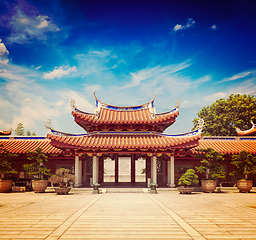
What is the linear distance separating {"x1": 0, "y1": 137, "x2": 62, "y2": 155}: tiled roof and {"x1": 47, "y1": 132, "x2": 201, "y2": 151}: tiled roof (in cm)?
247

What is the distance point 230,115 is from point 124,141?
26157 mm

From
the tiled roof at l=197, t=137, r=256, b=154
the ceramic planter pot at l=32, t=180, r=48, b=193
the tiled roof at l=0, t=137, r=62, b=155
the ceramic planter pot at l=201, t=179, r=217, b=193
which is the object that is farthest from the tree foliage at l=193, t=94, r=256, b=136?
the ceramic planter pot at l=32, t=180, r=48, b=193

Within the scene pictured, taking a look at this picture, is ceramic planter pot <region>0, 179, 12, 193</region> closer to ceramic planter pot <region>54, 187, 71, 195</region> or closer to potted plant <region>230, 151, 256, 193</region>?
ceramic planter pot <region>54, 187, 71, 195</region>

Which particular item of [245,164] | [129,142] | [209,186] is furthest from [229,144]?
[129,142]

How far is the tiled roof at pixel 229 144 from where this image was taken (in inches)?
848

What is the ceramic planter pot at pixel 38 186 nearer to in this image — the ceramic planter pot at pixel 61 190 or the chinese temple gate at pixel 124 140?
the ceramic planter pot at pixel 61 190

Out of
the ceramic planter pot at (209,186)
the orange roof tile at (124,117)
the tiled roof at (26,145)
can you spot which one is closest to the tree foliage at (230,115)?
the orange roof tile at (124,117)

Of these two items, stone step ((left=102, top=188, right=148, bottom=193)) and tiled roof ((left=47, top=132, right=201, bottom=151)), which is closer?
stone step ((left=102, top=188, right=148, bottom=193))

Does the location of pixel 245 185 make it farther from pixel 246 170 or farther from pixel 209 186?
pixel 209 186

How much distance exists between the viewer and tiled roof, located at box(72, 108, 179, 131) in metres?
20.7

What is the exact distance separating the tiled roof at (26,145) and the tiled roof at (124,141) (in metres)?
2.47

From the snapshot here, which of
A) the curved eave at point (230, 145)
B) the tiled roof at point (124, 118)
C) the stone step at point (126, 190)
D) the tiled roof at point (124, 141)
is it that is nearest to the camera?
the stone step at point (126, 190)

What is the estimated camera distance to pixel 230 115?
128 ft

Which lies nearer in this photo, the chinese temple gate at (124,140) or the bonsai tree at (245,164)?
the bonsai tree at (245,164)
